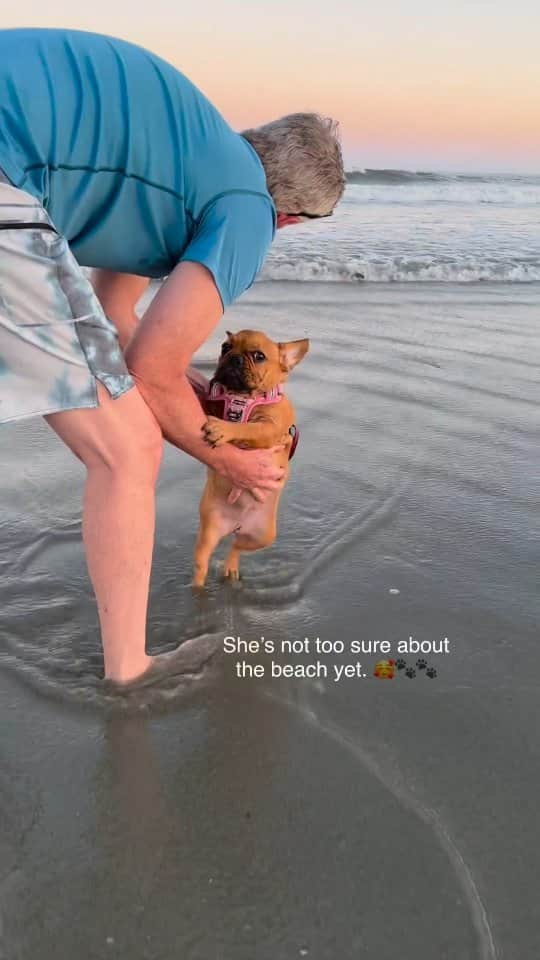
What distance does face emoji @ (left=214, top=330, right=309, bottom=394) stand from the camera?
363 centimetres

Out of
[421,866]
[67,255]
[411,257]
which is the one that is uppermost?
[67,255]

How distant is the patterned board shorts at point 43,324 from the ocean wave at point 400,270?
9.41m

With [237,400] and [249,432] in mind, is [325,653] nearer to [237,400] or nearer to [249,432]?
[249,432]

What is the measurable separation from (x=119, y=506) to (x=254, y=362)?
1309 millimetres

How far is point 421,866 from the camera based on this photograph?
2.09 meters

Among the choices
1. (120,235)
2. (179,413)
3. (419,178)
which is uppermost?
(120,235)

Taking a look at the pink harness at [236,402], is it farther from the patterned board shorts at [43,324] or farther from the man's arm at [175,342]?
the patterned board shorts at [43,324]

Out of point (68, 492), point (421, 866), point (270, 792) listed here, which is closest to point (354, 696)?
point (270, 792)

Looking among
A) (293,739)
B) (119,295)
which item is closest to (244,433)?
(119,295)

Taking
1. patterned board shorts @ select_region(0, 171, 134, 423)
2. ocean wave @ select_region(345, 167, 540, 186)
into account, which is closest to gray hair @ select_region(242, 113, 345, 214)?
patterned board shorts @ select_region(0, 171, 134, 423)

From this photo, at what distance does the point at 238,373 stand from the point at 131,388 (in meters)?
1.25

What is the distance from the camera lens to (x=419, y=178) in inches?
1247

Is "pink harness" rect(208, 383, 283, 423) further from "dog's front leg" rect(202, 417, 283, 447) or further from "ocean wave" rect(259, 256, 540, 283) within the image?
"ocean wave" rect(259, 256, 540, 283)

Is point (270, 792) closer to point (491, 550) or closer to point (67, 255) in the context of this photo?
point (67, 255)
